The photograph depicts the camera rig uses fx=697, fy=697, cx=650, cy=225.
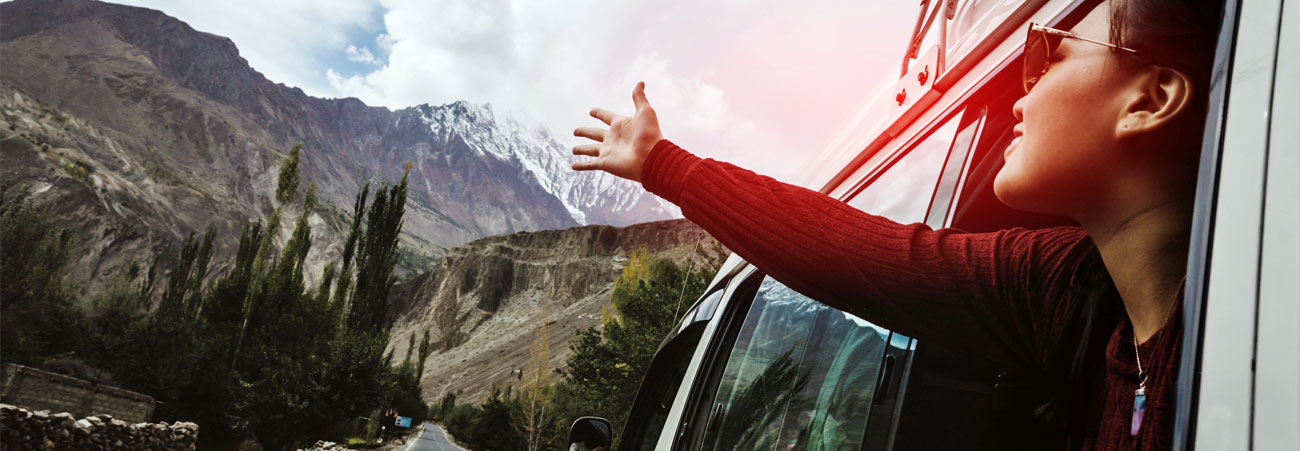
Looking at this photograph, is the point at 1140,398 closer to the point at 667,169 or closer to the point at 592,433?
the point at 667,169

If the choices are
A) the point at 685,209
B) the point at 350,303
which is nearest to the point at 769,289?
the point at 685,209

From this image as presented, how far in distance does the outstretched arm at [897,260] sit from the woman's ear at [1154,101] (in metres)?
0.22

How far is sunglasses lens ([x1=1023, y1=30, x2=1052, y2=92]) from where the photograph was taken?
1.01 m

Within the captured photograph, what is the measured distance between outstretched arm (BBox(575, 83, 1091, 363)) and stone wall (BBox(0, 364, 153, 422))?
777 inches

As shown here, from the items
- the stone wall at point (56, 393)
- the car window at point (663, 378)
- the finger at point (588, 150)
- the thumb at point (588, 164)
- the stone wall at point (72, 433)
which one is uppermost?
the finger at point (588, 150)

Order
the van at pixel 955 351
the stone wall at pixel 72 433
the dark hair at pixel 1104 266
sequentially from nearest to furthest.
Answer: the van at pixel 955 351
the dark hair at pixel 1104 266
the stone wall at pixel 72 433

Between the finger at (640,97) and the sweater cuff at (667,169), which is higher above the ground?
the finger at (640,97)

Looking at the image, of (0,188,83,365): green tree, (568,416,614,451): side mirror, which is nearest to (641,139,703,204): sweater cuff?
(568,416,614,451): side mirror

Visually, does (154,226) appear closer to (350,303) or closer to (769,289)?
(350,303)

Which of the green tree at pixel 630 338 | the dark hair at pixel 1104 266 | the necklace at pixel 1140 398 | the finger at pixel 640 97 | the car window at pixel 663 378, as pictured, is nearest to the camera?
the necklace at pixel 1140 398

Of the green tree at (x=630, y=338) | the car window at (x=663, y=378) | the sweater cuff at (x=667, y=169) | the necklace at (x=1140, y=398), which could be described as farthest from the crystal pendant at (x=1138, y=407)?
the green tree at (x=630, y=338)

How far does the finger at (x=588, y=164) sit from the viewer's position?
1.31m

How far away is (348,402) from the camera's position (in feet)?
71.3

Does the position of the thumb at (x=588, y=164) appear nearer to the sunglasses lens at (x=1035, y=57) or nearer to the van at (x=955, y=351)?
the van at (x=955, y=351)
